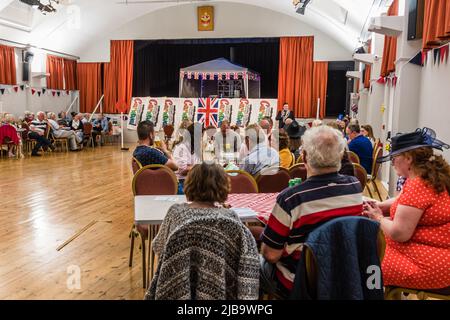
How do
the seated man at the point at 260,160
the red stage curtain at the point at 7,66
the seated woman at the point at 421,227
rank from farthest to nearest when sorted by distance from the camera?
1. the red stage curtain at the point at 7,66
2. the seated man at the point at 260,160
3. the seated woman at the point at 421,227

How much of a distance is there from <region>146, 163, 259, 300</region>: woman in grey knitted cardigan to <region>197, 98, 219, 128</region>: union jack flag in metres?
12.7

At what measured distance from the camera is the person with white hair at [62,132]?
12.6 m

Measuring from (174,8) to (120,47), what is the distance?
252 cm

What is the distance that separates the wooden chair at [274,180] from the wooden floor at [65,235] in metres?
1.24

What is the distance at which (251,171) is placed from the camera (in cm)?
416

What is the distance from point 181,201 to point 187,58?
14796 millimetres

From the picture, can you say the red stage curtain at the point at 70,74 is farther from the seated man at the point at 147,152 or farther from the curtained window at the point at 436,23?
the curtained window at the point at 436,23

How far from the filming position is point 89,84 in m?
17.3

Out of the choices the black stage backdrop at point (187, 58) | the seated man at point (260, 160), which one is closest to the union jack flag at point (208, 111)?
the black stage backdrop at point (187, 58)

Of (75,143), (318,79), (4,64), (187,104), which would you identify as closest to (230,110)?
(187,104)

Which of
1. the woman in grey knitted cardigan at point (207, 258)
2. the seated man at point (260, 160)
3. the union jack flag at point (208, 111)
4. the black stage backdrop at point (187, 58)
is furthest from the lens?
the black stage backdrop at point (187, 58)

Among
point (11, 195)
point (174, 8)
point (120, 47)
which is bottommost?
point (11, 195)

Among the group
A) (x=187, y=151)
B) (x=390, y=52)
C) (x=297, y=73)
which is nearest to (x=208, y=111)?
(x=297, y=73)
